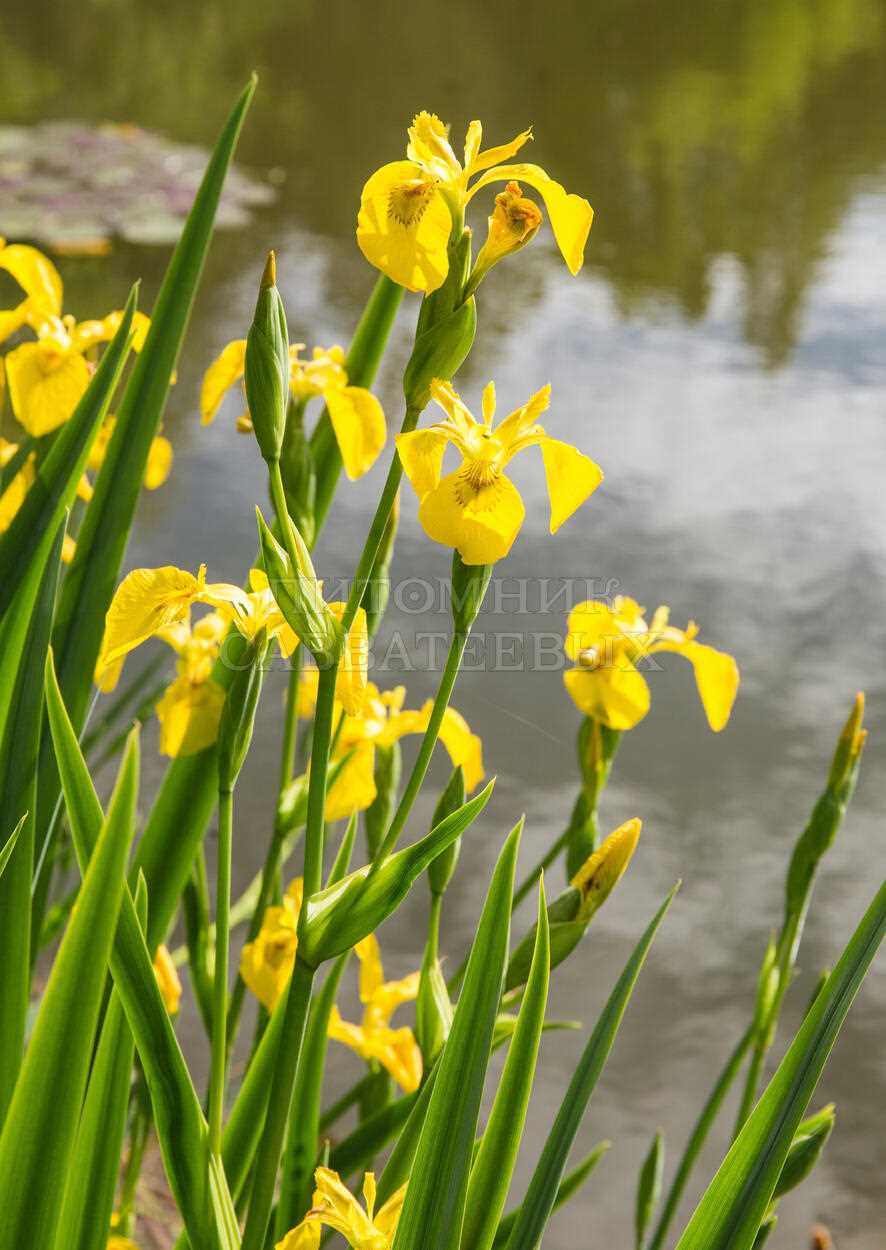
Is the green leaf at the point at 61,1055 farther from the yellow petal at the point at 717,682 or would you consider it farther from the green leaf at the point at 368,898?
the yellow petal at the point at 717,682

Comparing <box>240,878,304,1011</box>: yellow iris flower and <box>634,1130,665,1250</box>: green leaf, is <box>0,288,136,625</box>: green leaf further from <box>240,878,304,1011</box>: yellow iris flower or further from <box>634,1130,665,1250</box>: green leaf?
<box>634,1130,665,1250</box>: green leaf

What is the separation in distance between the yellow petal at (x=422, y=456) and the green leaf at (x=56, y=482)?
18 centimetres

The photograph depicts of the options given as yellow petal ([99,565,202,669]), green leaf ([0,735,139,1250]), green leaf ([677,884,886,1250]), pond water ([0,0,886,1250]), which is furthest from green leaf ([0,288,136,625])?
pond water ([0,0,886,1250])

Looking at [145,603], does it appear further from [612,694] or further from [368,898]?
[612,694]

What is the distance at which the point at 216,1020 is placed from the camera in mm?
442

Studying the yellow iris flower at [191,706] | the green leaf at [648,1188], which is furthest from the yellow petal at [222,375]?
the green leaf at [648,1188]

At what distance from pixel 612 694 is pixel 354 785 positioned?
13 cm

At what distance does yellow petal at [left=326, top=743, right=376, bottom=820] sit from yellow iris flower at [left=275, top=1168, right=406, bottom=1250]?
191mm

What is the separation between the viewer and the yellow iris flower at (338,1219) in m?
0.40

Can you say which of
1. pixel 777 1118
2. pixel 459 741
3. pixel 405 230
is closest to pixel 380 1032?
pixel 459 741

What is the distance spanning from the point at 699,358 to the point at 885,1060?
4.84 feet

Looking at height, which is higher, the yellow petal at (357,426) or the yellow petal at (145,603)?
the yellow petal at (357,426)

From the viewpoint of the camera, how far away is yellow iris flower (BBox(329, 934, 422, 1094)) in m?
0.60

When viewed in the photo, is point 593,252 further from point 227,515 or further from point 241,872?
point 241,872
